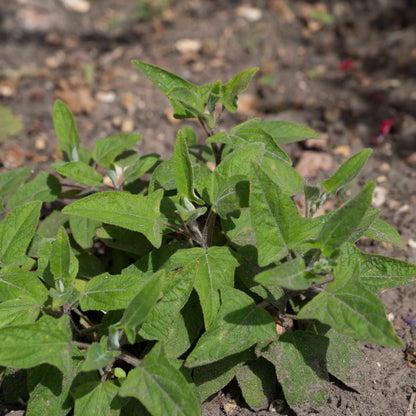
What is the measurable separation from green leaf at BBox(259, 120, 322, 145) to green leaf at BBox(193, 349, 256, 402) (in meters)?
1.14

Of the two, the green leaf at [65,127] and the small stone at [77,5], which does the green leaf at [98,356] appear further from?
the small stone at [77,5]

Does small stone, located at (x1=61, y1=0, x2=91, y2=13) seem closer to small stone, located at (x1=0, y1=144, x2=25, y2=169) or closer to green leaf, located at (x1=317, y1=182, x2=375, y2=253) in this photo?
small stone, located at (x1=0, y1=144, x2=25, y2=169)

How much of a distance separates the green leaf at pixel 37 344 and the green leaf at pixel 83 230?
2.24 feet

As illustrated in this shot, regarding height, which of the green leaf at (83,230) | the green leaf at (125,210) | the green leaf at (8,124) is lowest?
the green leaf at (8,124)

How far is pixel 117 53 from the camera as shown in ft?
16.8

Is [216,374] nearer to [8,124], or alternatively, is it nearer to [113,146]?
[113,146]

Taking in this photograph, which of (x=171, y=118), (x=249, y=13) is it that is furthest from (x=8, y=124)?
(x=249, y=13)

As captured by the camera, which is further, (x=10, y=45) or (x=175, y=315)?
(x=10, y=45)

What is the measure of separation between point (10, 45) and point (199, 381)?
4.68 m

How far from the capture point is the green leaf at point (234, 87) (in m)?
2.23

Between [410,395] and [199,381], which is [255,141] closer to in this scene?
[199,381]

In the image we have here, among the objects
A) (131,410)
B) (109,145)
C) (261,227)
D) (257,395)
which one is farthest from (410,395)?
(109,145)

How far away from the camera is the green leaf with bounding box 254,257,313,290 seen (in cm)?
169

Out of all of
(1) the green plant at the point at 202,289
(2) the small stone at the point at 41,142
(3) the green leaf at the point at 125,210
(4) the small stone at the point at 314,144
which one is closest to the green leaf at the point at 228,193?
(1) the green plant at the point at 202,289
